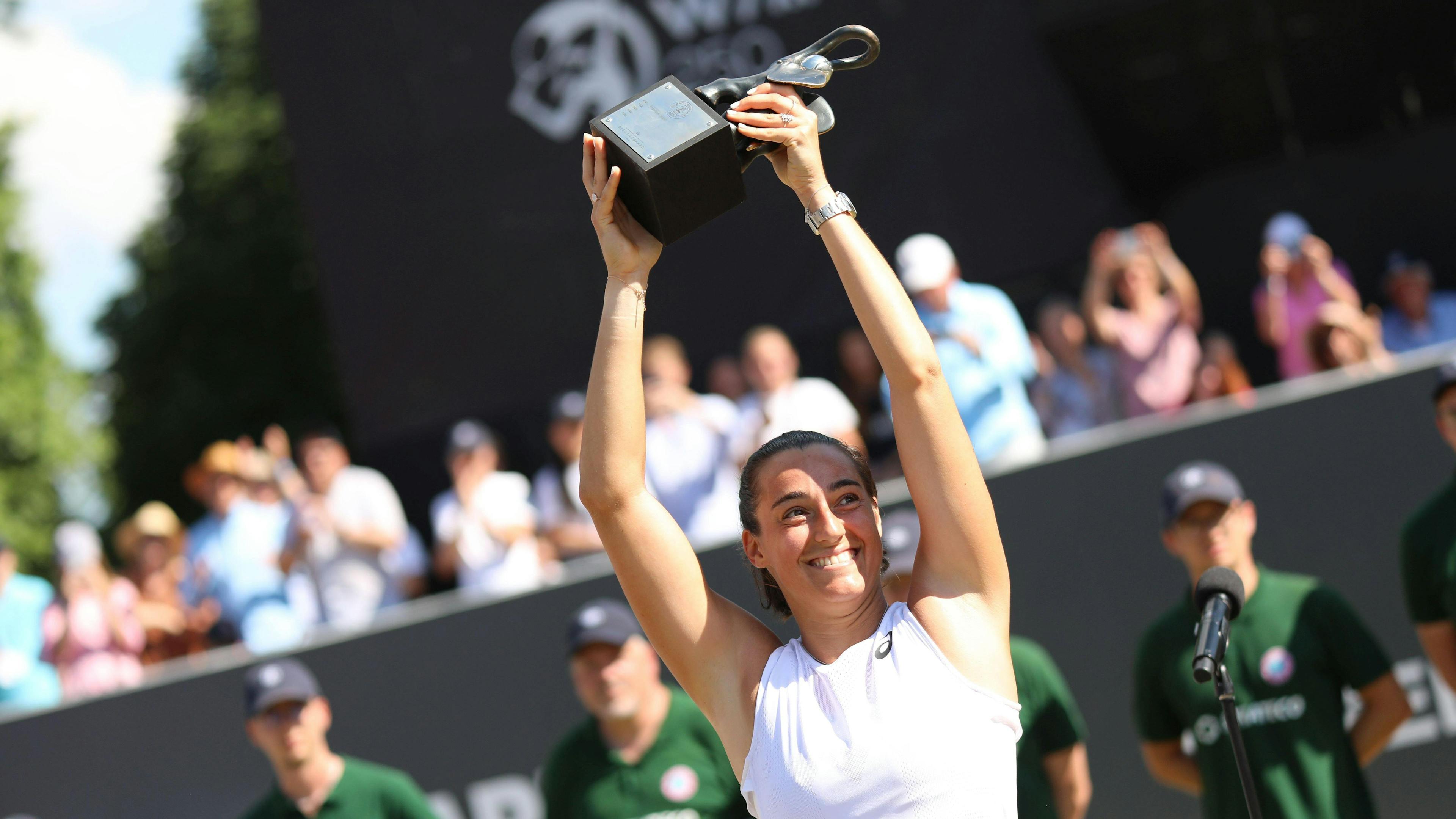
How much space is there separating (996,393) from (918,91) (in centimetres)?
352

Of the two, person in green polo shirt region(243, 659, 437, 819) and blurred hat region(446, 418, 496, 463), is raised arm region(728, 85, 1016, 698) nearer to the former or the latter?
person in green polo shirt region(243, 659, 437, 819)

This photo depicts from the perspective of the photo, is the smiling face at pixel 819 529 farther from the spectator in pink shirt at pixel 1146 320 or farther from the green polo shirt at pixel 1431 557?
the spectator in pink shirt at pixel 1146 320

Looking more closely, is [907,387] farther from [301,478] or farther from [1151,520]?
[301,478]

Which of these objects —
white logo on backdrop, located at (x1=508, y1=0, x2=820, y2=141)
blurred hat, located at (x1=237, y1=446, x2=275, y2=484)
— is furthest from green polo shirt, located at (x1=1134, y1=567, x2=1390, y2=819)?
white logo on backdrop, located at (x1=508, y1=0, x2=820, y2=141)

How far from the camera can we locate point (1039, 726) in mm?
4812

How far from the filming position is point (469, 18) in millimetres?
9594

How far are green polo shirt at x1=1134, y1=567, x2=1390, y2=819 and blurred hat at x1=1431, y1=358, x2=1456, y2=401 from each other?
727mm

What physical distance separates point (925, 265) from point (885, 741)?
4246 mm

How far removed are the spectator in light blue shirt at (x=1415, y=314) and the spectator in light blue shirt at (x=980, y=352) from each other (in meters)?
2.08

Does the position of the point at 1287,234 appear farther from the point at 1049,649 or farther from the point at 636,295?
the point at 636,295

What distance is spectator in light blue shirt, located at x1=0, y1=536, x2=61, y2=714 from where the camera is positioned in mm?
7020

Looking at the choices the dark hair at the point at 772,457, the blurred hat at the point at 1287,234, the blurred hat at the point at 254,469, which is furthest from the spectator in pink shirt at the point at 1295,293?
the blurred hat at the point at 254,469

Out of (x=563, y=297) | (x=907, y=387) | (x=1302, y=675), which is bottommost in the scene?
(x=1302, y=675)

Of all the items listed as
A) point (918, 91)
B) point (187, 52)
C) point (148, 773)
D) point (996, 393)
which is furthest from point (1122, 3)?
point (187, 52)
